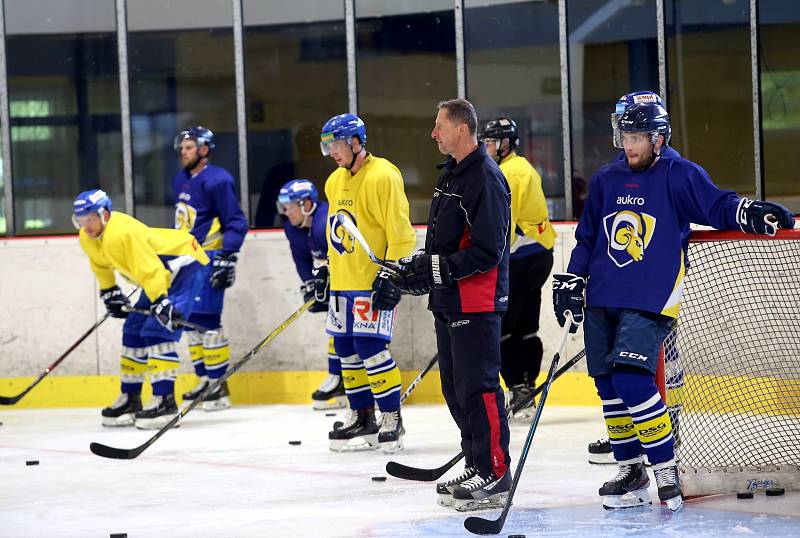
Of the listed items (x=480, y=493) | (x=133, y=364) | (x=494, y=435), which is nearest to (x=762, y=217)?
(x=494, y=435)

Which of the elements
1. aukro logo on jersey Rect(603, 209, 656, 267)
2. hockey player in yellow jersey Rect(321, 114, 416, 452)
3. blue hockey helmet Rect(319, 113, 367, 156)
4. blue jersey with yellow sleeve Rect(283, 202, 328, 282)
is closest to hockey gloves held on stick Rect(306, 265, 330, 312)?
blue jersey with yellow sleeve Rect(283, 202, 328, 282)

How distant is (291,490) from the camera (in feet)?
14.3

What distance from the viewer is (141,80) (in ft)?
25.0

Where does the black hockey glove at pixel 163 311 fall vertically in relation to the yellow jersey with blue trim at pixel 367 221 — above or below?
below

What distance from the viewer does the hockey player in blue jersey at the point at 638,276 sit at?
11.9ft

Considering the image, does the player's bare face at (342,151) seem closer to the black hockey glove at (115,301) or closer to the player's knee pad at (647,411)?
the black hockey glove at (115,301)

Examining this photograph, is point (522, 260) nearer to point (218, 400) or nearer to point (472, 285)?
point (218, 400)

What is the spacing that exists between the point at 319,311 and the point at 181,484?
2.22 metres

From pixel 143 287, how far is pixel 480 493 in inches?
104

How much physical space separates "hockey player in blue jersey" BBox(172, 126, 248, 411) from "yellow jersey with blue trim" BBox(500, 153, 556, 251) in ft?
5.32

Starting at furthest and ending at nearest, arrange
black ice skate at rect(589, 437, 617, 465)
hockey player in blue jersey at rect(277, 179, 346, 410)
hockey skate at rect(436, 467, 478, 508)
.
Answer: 1. hockey player in blue jersey at rect(277, 179, 346, 410)
2. black ice skate at rect(589, 437, 617, 465)
3. hockey skate at rect(436, 467, 478, 508)

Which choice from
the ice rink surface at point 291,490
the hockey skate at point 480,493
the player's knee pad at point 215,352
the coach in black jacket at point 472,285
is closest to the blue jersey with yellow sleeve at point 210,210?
the player's knee pad at point 215,352

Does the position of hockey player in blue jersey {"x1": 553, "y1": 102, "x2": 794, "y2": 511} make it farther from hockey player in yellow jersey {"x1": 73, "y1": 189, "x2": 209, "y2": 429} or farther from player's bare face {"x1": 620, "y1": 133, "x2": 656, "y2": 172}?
hockey player in yellow jersey {"x1": 73, "y1": 189, "x2": 209, "y2": 429}

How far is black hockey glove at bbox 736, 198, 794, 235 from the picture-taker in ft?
11.4
